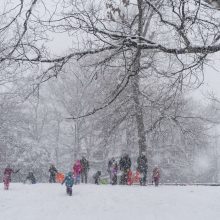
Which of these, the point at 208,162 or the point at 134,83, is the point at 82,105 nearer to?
the point at 134,83

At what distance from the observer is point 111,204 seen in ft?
58.7

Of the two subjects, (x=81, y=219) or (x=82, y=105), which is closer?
(x=81, y=219)

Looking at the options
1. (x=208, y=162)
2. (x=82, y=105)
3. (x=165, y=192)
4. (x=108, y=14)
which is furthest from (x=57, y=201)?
(x=208, y=162)

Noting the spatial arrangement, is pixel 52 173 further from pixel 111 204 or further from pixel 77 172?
pixel 111 204

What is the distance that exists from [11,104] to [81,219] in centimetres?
2496

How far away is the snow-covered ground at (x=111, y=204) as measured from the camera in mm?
15688

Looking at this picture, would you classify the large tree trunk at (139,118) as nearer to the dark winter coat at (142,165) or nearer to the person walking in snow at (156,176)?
the dark winter coat at (142,165)

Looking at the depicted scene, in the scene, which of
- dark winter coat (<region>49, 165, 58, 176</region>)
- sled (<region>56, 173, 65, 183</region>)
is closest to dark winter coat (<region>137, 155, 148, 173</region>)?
dark winter coat (<region>49, 165, 58, 176</region>)

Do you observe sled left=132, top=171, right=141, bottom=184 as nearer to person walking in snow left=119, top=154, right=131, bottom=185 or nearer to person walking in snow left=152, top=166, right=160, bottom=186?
person walking in snow left=119, top=154, right=131, bottom=185

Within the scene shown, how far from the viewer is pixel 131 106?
3006 cm

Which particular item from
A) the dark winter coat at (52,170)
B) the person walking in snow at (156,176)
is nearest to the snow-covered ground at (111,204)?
the person walking in snow at (156,176)

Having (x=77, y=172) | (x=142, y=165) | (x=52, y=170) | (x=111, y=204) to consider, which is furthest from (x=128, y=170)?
(x=111, y=204)

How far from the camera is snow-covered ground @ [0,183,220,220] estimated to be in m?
15.7

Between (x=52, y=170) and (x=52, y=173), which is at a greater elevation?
(x=52, y=170)
